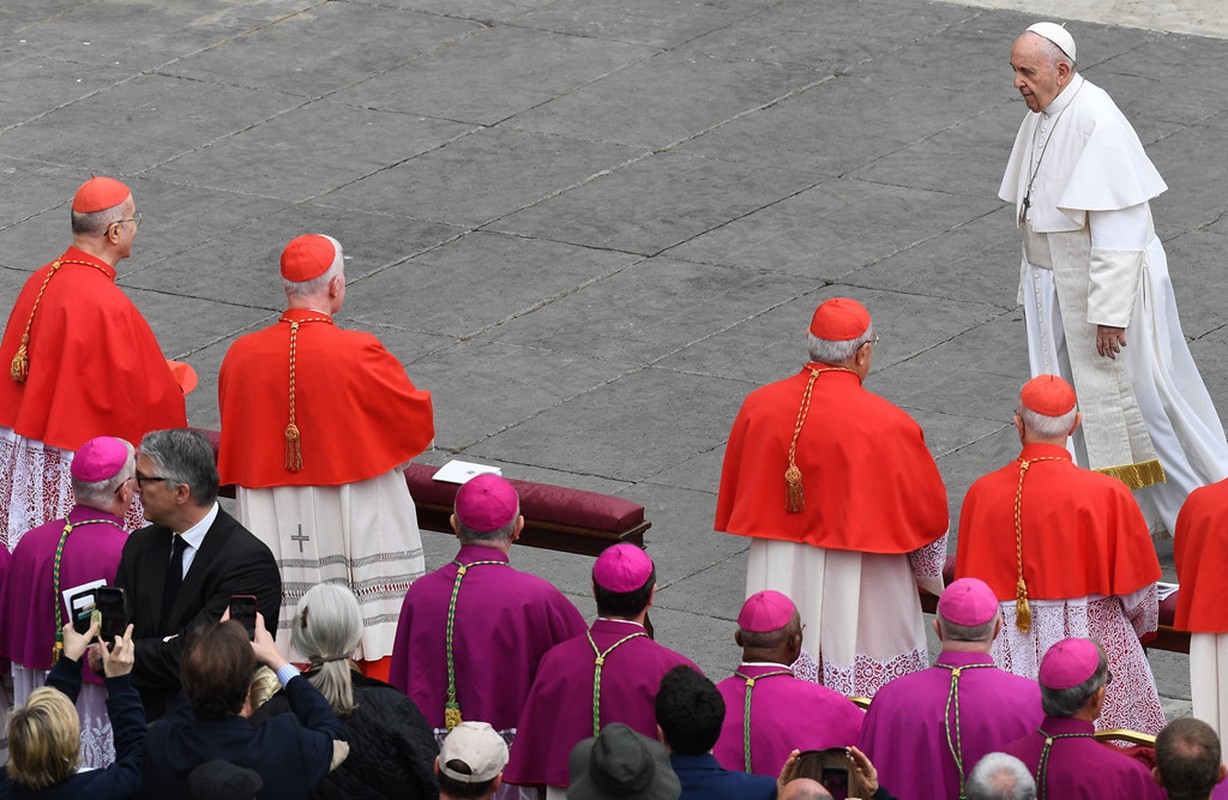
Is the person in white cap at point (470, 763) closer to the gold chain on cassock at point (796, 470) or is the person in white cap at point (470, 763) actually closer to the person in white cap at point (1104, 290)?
the gold chain on cassock at point (796, 470)

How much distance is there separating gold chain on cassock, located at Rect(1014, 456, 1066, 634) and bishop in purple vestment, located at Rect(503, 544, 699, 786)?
1.39 metres

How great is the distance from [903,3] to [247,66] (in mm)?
4255

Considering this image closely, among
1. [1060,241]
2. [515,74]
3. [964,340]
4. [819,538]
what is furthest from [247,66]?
[819,538]

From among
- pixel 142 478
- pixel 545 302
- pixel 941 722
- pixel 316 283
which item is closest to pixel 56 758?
pixel 142 478

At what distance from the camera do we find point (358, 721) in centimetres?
691

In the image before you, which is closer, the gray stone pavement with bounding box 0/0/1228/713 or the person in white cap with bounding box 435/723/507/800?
the person in white cap with bounding box 435/723/507/800

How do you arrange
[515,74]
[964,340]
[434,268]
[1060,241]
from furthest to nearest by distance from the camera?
[515,74] < [434,268] < [964,340] < [1060,241]

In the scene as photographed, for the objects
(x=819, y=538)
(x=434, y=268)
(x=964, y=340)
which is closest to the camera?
(x=819, y=538)

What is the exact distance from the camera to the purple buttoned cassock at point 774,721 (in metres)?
7.12

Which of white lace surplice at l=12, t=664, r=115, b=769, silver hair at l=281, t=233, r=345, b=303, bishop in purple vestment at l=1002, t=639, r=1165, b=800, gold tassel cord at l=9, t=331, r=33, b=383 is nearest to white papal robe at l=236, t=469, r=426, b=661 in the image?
silver hair at l=281, t=233, r=345, b=303

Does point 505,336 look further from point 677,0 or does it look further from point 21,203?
point 677,0

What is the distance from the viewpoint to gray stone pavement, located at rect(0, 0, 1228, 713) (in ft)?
38.7

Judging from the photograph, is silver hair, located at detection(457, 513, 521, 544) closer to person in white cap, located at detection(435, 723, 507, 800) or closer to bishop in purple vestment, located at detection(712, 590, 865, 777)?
bishop in purple vestment, located at detection(712, 590, 865, 777)

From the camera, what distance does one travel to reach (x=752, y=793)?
259 inches
